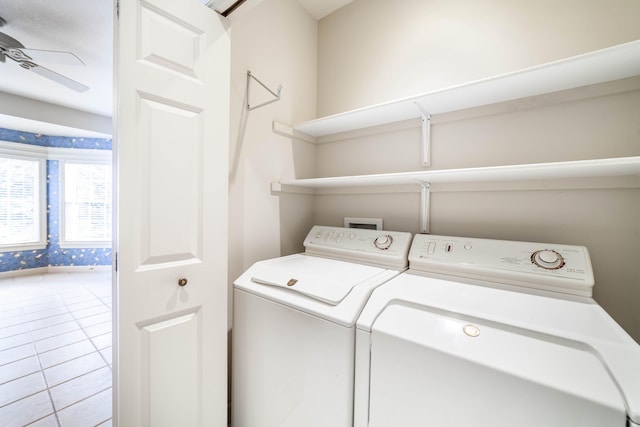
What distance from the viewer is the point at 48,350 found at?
89.6 inches

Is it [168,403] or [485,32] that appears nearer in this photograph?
[168,403]

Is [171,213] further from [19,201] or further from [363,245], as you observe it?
[19,201]

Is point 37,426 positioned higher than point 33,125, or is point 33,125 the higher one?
point 33,125

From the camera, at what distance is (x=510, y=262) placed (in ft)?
3.54

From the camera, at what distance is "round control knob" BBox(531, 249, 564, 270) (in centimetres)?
100

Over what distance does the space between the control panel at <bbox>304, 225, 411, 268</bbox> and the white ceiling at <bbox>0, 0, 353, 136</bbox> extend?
5.76 feet

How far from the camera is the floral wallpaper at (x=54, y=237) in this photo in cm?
454

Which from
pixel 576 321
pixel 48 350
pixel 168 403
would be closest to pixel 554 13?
pixel 576 321

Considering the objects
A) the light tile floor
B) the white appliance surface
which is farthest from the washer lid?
the light tile floor

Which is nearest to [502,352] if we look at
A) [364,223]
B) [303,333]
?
[303,333]

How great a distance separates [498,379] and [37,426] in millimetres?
2508

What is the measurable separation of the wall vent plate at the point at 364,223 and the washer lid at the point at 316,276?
0.41m

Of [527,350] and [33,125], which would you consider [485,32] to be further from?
[33,125]

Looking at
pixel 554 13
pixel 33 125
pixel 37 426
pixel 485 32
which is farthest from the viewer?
pixel 33 125
